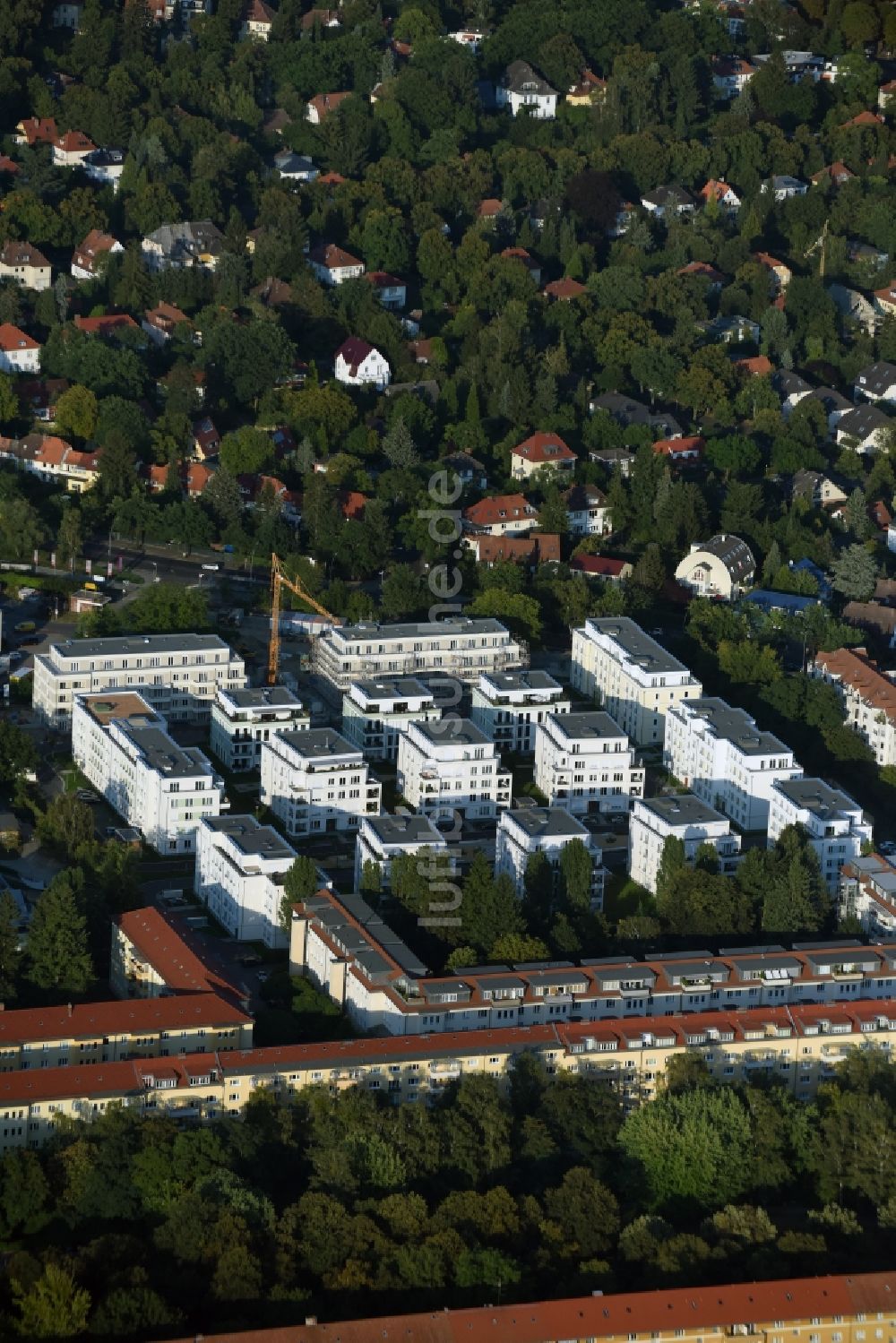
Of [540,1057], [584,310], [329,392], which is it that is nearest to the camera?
[540,1057]

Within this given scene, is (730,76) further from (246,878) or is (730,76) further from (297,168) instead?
(246,878)

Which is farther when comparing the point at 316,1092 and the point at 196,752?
the point at 196,752

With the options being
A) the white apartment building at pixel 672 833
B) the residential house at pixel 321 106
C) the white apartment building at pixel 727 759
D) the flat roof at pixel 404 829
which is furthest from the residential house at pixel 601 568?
the residential house at pixel 321 106

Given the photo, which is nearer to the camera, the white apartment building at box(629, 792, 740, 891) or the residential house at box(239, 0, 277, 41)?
the white apartment building at box(629, 792, 740, 891)

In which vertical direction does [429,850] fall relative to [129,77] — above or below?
below

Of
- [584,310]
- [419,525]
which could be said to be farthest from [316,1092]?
[584,310]

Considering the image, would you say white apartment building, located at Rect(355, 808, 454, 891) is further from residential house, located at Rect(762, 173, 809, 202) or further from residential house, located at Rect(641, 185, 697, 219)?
residential house, located at Rect(762, 173, 809, 202)

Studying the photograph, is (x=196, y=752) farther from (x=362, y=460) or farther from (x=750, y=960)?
(x=362, y=460)

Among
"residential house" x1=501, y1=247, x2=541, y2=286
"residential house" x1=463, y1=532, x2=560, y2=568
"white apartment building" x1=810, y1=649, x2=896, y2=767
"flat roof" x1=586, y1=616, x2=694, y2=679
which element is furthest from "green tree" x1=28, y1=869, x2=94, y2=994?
"residential house" x1=501, y1=247, x2=541, y2=286
